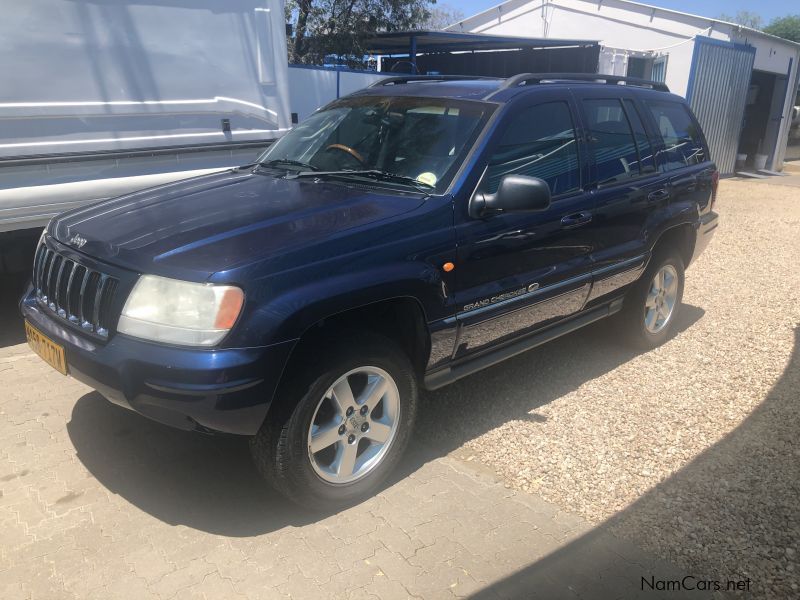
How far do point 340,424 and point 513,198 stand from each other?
4.46 feet

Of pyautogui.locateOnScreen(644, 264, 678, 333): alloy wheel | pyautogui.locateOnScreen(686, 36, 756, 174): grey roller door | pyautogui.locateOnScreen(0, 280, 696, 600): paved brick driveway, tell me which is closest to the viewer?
pyautogui.locateOnScreen(0, 280, 696, 600): paved brick driveway

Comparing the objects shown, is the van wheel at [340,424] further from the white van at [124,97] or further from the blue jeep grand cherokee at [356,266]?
the white van at [124,97]

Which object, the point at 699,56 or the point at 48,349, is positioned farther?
the point at 699,56

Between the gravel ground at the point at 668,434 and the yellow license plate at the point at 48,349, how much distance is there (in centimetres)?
192

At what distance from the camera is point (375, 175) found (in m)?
3.45

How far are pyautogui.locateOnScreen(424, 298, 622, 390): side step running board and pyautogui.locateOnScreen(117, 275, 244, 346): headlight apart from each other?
1201 mm

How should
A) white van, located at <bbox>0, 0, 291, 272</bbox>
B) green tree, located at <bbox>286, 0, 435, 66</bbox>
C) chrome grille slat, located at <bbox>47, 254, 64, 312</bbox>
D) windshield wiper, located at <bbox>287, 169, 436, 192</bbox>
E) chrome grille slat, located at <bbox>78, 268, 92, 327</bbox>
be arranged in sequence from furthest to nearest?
green tree, located at <bbox>286, 0, 435, 66</bbox>, white van, located at <bbox>0, 0, 291, 272</bbox>, windshield wiper, located at <bbox>287, 169, 436, 192</bbox>, chrome grille slat, located at <bbox>47, 254, 64, 312</bbox>, chrome grille slat, located at <bbox>78, 268, 92, 327</bbox>

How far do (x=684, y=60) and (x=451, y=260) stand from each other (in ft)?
44.3

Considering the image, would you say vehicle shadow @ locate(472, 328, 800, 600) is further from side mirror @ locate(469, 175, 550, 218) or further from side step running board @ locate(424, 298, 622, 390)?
side mirror @ locate(469, 175, 550, 218)

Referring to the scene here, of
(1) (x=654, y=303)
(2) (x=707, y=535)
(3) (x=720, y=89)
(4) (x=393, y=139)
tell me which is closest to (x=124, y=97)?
(4) (x=393, y=139)

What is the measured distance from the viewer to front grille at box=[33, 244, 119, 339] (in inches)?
107

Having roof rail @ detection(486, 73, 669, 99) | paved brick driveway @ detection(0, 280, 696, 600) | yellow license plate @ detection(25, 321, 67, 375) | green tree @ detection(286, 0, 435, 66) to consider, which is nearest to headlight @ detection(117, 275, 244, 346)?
yellow license plate @ detection(25, 321, 67, 375)

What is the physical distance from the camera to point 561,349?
16.5 ft

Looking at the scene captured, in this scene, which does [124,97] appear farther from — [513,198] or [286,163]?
[513,198]
